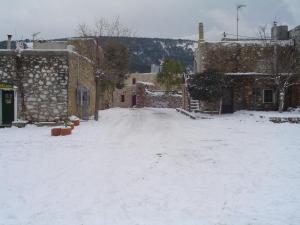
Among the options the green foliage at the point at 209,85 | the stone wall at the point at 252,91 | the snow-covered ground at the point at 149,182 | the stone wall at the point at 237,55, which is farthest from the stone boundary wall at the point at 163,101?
the snow-covered ground at the point at 149,182

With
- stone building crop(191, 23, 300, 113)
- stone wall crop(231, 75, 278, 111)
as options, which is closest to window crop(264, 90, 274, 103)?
stone building crop(191, 23, 300, 113)

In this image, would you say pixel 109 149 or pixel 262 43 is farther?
pixel 262 43

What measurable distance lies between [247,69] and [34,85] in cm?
1610

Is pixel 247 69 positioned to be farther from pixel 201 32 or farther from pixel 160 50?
pixel 160 50

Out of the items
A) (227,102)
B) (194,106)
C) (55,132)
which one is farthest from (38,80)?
(227,102)

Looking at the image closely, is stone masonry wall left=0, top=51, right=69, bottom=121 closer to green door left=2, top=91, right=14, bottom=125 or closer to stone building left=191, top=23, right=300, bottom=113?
green door left=2, top=91, right=14, bottom=125

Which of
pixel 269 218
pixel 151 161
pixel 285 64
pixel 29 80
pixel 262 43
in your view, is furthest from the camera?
pixel 262 43

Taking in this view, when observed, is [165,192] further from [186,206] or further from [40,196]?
[40,196]

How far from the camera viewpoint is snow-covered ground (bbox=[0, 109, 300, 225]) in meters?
5.39

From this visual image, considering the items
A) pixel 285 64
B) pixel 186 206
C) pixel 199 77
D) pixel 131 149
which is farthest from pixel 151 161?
pixel 285 64

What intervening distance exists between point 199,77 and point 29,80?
10752 millimetres

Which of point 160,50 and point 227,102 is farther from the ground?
point 160,50

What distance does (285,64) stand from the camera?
26172 millimetres

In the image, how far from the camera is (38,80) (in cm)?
1789
